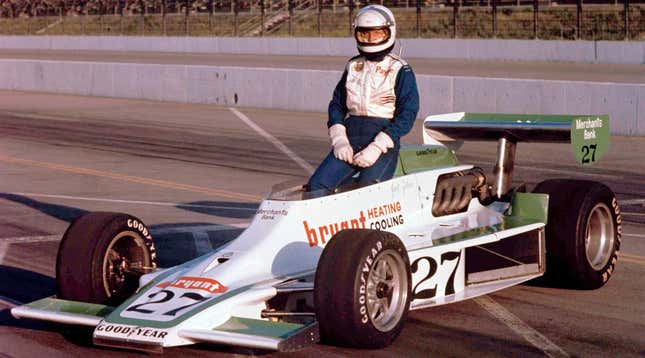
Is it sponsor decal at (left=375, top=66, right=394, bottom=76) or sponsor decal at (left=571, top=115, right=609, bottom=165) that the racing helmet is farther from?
sponsor decal at (left=571, top=115, right=609, bottom=165)

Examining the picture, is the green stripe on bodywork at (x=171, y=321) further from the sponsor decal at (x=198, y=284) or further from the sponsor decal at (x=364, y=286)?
the sponsor decal at (x=364, y=286)

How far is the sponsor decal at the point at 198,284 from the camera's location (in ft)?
25.7

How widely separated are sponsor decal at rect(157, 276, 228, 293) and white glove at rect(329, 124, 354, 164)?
5.21 feet

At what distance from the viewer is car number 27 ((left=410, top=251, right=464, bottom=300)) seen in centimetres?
847

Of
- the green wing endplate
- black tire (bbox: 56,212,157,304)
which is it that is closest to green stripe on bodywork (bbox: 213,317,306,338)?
the green wing endplate

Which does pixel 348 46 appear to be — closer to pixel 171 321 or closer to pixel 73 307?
pixel 73 307

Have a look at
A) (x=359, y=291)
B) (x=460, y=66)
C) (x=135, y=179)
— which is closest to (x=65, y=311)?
(x=359, y=291)

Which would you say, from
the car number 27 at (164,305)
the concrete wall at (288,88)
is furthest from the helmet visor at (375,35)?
the concrete wall at (288,88)

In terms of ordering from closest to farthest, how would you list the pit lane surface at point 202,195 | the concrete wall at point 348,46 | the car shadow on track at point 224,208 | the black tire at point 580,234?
the pit lane surface at point 202,195, the black tire at point 580,234, the car shadow on track at point 224,208, the concrete wall at point 348,46

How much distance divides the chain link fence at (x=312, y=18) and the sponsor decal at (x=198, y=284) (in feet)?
120

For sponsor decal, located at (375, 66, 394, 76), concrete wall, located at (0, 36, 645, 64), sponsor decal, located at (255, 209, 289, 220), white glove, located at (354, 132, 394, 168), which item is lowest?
concrete wall, located at (0, 36, 645, 64)

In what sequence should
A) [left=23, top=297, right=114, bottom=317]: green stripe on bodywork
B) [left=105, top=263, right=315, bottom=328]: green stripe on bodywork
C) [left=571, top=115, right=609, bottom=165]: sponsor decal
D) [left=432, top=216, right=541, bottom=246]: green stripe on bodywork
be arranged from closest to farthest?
[left=105, top=263, right=315, bottom=328]: green stripe on bodywork
[left=23, top=297, right=114, bottom=317]: green stripe on bodywork
[left=432, top=216, right=541, bottom=246]: green stripe on bodywork
[left=571, top=115, right=609, bottom=165]: sponsor decal

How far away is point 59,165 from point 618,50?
2497 centimetres

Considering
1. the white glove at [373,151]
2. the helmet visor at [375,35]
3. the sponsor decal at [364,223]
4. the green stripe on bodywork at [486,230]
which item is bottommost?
the green stripe on bodywork at [486,230]
